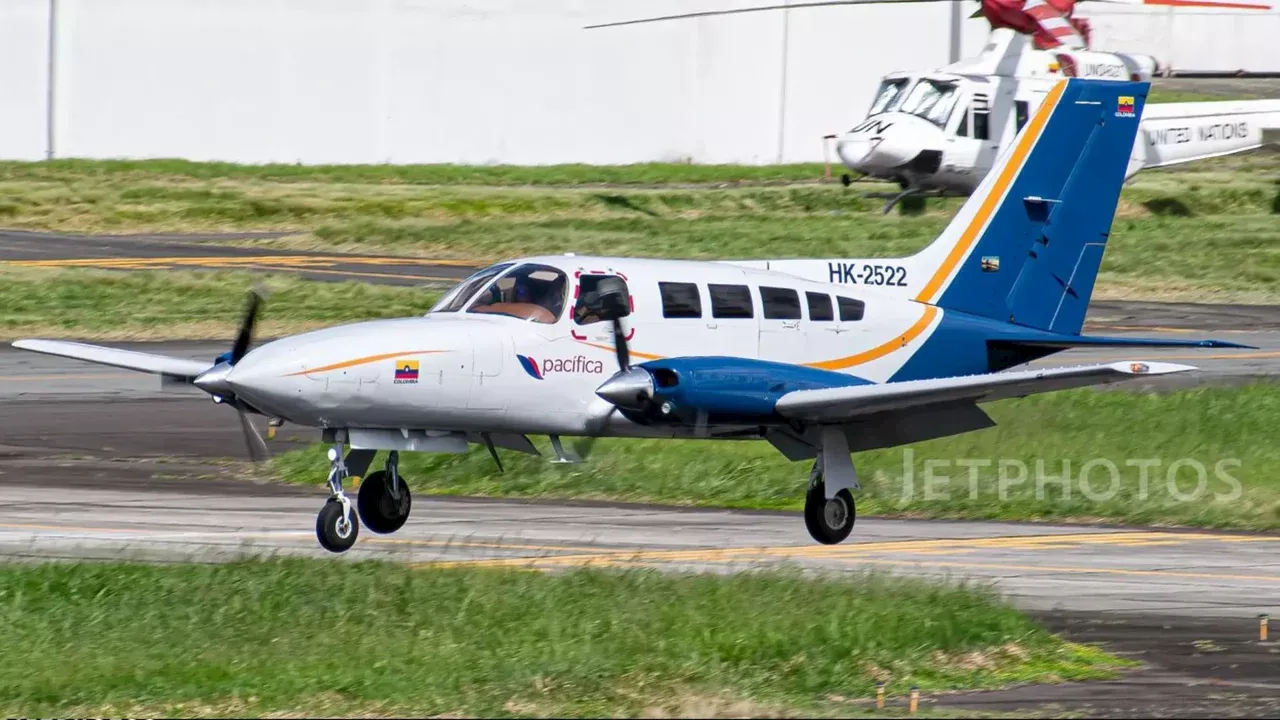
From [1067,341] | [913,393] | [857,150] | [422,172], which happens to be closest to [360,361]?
[913,393]

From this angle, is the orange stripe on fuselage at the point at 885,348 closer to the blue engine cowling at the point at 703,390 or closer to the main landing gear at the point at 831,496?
the main landing gear at the point at 831,496

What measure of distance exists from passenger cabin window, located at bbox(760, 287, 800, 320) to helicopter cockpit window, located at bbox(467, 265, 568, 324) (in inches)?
93.9

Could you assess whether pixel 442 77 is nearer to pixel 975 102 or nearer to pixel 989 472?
pixel 975 102

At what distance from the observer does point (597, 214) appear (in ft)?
172

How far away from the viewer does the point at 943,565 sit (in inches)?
714

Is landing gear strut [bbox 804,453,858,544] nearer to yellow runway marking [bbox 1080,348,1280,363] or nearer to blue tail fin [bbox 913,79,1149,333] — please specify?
blue tail fin [bbox 913,79,1149,333]

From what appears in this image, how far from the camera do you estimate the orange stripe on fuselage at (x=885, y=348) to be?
66.0 feet

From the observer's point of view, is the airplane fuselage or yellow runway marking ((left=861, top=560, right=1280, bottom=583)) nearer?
the airplane fuselage

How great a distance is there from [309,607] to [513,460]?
1093 cm

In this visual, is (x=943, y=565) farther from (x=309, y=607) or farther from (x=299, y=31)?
(x=299, y=31)

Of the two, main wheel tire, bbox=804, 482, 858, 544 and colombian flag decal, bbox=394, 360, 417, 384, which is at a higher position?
colombian flag decal, bbox=394, 360, 417, 384

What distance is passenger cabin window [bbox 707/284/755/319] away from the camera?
1916 cm

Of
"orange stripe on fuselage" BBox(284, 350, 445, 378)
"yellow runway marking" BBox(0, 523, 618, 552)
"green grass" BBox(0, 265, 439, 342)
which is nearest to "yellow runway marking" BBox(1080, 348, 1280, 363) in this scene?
"green grass" BBox(0, 265, 439, 342)

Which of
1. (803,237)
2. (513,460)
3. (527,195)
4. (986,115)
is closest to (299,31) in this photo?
(527,195)
